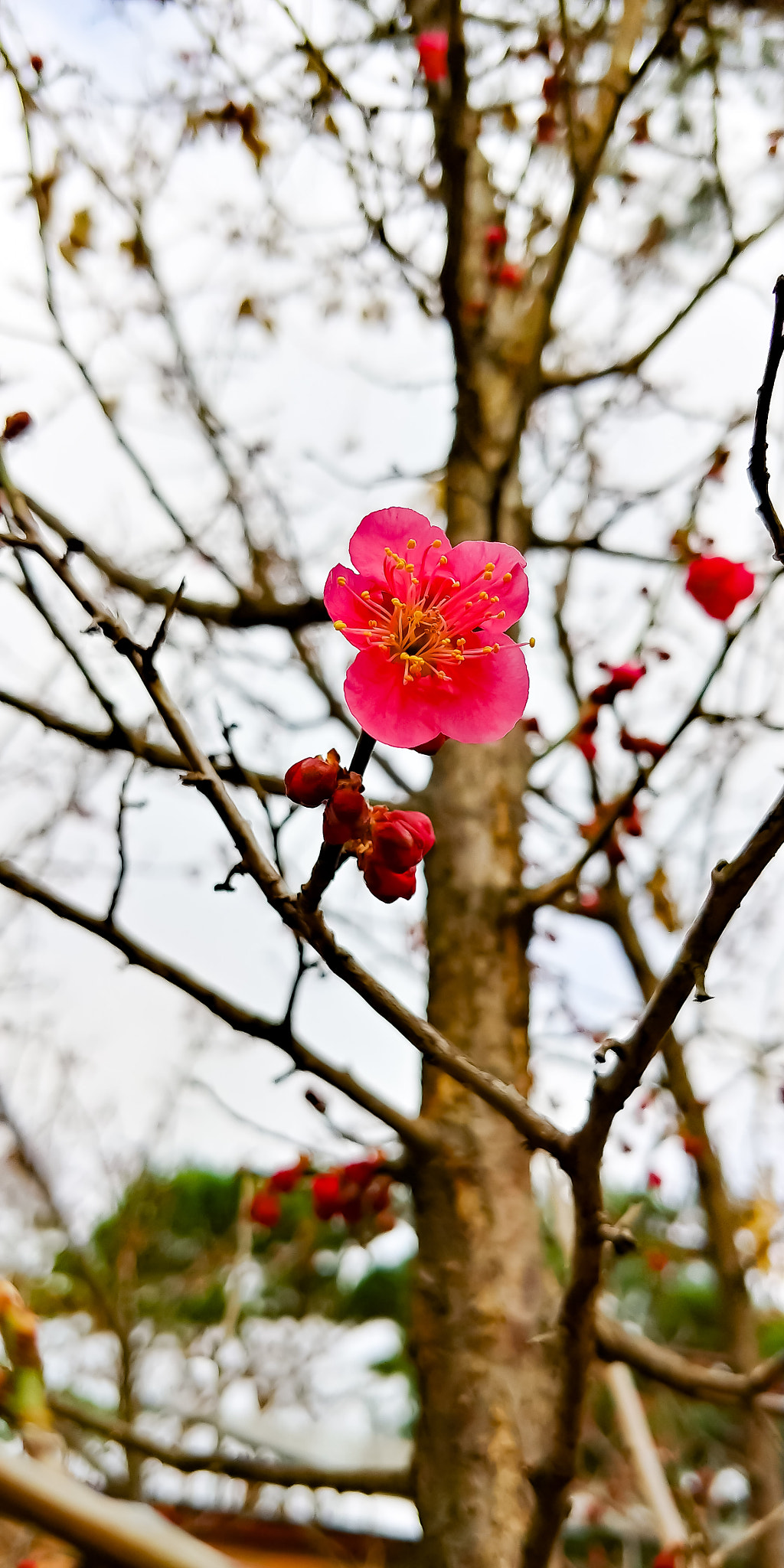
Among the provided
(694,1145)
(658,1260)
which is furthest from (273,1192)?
(658,1260)

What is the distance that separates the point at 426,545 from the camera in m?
1.09

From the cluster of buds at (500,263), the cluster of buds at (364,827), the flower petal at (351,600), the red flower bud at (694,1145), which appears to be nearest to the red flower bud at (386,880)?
the cluster of buds at (364,827)

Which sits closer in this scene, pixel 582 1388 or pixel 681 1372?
pixel 582 1388

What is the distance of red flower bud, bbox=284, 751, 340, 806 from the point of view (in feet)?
2.82

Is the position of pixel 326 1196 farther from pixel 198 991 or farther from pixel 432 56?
pixel 432 56

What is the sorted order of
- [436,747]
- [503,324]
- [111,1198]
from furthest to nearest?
[111,1198]
[503,324]
[436,747]

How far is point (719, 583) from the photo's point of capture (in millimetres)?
1913

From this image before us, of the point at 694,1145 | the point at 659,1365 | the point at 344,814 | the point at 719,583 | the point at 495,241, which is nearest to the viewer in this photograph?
the point at 344,814

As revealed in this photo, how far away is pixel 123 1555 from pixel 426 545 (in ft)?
3.10

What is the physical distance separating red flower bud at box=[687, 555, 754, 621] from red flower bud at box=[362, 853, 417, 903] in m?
1.24

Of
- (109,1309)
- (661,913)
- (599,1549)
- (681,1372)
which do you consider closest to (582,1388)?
(681,1372)

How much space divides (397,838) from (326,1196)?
1.43 meters

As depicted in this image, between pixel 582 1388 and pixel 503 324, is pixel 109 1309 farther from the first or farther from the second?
pixel 503 324

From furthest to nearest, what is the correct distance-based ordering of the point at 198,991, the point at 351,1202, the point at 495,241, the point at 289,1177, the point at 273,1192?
the point at 495,241, the point at 273,1192, the point at 289,1177, the point at 351,1202, the point at 198,991
